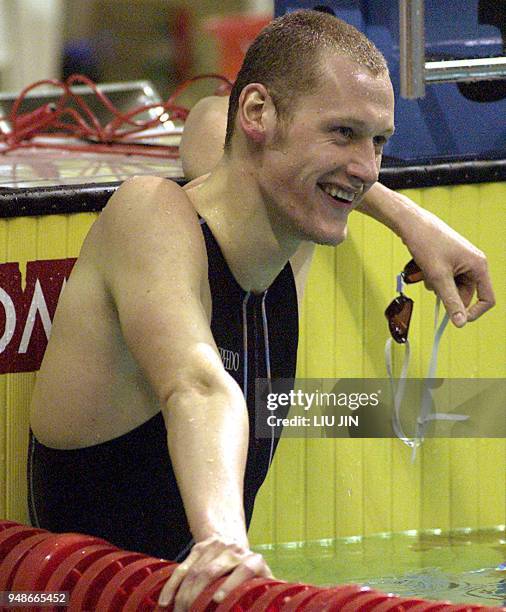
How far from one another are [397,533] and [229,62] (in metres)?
4.04

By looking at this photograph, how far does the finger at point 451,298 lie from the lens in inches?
67.9

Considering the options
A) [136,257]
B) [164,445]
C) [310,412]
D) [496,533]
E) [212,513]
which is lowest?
[496,533]

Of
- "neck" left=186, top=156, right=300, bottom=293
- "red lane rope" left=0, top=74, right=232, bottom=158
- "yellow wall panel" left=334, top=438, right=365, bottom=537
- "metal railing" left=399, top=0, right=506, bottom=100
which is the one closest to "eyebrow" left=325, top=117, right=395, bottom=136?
"neck" left=186, top=156, right=300, bottom=293

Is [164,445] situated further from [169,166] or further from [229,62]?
[229,62]

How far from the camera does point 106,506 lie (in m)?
1.68

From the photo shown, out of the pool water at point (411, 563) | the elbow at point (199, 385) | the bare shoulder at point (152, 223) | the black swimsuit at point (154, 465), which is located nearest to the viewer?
the elbow at point (199, 385)

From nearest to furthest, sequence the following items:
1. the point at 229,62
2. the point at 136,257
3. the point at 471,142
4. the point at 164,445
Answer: the point at 136,257, the point at 164,445, the point at 471,142, the point at 229,62

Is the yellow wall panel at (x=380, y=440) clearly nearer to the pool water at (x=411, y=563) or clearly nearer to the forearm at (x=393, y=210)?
the pool water at (x=411, y=563)

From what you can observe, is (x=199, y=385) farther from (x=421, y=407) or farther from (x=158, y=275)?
(x=421, y=407)

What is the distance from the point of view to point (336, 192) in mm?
1544

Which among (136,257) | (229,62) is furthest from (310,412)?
(229,62)

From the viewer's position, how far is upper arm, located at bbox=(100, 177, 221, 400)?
1.38 m

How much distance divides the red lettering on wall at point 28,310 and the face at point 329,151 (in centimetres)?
39

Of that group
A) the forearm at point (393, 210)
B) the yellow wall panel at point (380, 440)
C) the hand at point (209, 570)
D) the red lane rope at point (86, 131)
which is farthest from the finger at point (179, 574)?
the red lane rope at point (86, 131)
